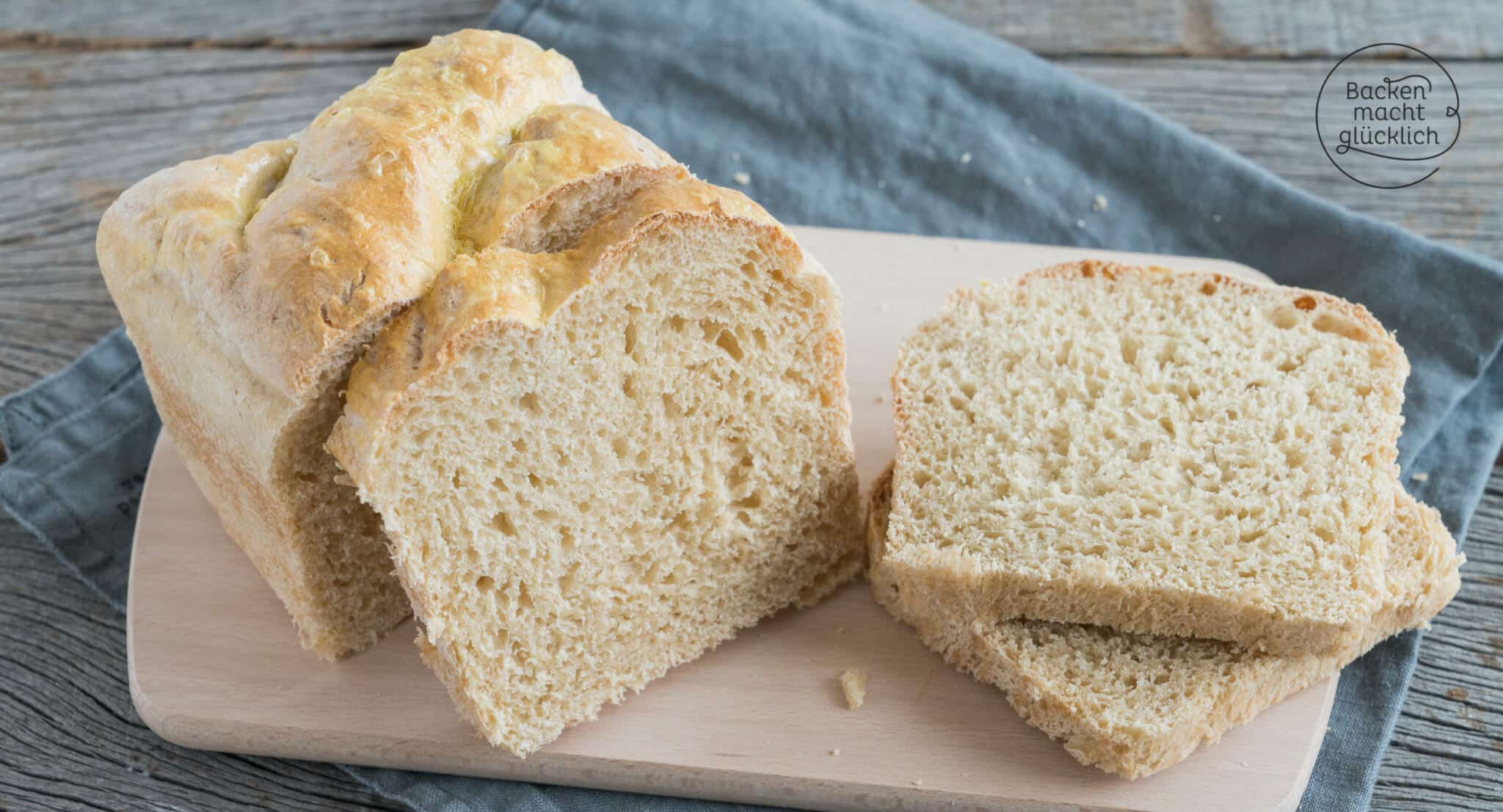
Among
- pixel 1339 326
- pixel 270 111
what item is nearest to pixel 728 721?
pixel 1339 326

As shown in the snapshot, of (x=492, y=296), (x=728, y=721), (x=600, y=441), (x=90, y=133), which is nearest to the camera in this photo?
(x=492, y=296)

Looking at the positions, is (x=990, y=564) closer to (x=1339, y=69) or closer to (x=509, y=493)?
(x=509, y=493)

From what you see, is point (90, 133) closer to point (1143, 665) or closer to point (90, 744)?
point (90, 744)

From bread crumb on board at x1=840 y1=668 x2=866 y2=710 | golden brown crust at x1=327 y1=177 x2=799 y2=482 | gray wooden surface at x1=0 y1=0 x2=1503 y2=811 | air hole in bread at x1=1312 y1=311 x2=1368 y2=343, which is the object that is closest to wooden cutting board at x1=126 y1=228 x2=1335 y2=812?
bread crumb on board at x1=840 y1=668 x2=866 y2=710

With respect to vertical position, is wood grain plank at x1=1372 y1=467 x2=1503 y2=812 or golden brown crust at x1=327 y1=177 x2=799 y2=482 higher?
golden brown crust at x1=327 y1=177 x2=799 y2=482

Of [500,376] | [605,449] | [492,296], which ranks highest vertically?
[492,296]

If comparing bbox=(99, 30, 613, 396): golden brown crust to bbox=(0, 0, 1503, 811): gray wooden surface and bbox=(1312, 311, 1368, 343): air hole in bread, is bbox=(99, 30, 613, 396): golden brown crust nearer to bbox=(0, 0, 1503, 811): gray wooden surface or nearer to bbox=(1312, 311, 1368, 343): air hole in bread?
bbox=(0, 0, 1503, 811): gray wooden surface

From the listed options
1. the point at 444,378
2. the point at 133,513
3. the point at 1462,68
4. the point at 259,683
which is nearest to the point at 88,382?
the point at 133,513
